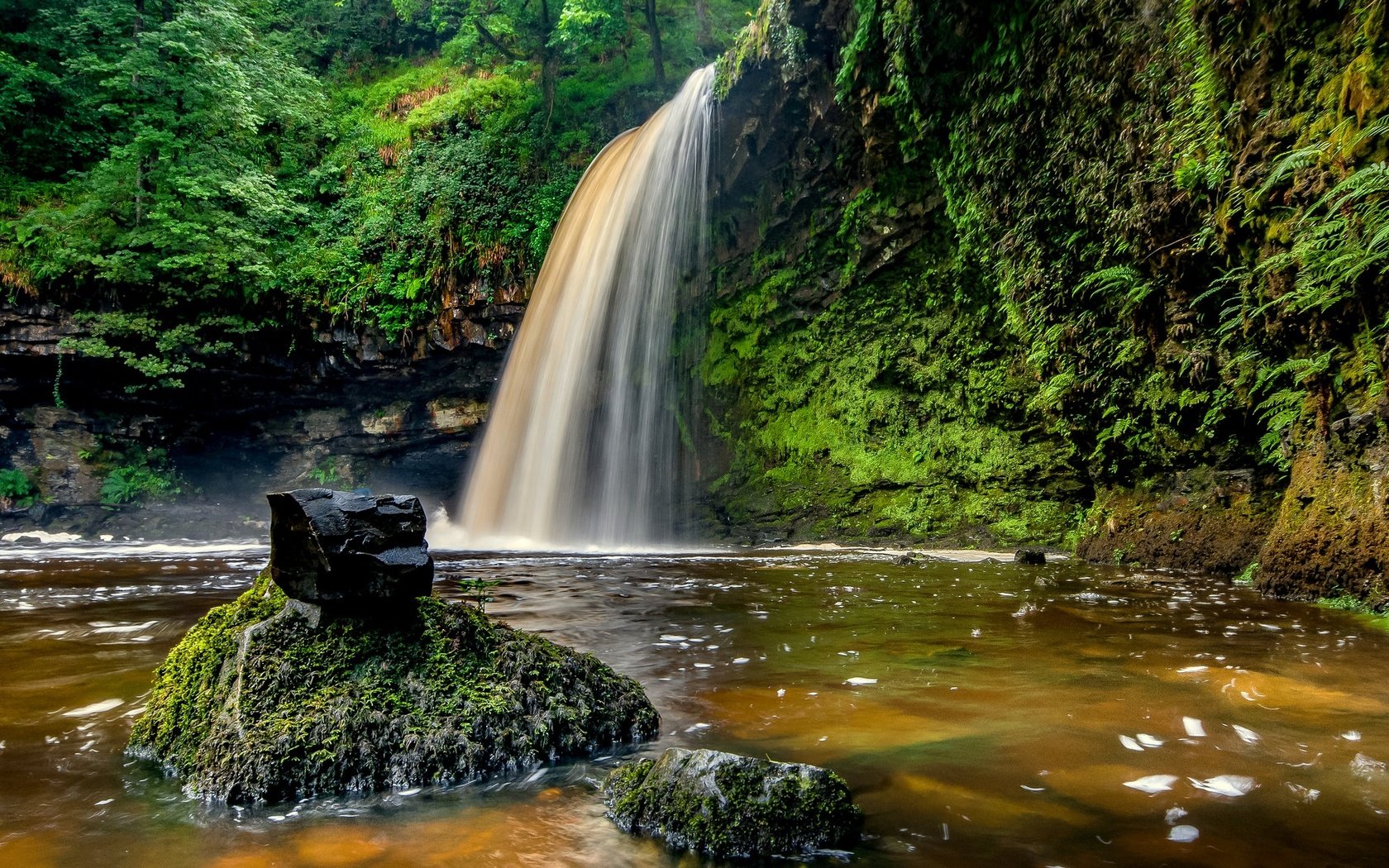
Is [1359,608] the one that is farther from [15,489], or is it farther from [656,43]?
[15,489]

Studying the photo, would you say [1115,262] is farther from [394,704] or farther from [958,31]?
[394,704]

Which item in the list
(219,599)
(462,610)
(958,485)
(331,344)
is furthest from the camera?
(331,344)

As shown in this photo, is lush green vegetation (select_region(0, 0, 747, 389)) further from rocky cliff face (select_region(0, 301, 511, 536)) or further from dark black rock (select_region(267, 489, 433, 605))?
dark black rock (select_region(267, 489, 433, 605))

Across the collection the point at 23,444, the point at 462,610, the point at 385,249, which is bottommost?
the point at 462,610

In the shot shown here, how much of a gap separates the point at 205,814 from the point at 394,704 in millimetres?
581

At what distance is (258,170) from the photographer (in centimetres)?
1694

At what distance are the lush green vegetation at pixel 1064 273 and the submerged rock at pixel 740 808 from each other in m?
4.75

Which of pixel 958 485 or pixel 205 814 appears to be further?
pixel 958 485

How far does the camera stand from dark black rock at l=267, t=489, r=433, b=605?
2730 mm

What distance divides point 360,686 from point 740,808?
1.42 m

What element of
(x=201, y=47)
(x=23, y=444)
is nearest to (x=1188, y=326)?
(x=201, y=47)

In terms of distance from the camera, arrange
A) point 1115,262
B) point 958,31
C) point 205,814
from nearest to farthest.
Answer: point 205,814 → point 1115,262 → point 958,31

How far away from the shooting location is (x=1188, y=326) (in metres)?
7.31

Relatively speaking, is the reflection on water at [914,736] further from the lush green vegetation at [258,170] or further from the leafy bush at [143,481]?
the leafy bush at [143,481]
